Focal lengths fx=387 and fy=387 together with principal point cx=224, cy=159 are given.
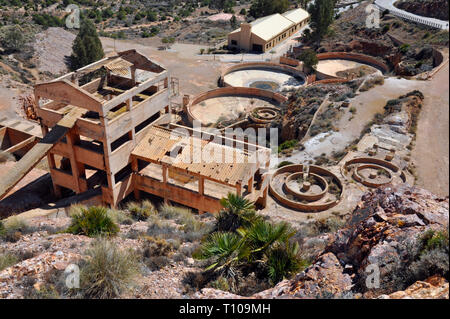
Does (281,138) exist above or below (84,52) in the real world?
below

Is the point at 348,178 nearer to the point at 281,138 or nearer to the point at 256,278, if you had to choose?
the point at 281,138

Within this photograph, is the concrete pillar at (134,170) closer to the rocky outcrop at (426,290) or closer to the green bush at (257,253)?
the green bush at (257,253)

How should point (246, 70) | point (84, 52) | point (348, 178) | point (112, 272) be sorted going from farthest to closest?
1. point (246, 70)
2. point (84, 52)
3. point (348, 178)
4. point (112, 272)

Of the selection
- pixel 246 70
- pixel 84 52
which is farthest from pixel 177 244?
pixel 246 70

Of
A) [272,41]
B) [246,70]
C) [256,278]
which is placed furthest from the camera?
[272,41]
